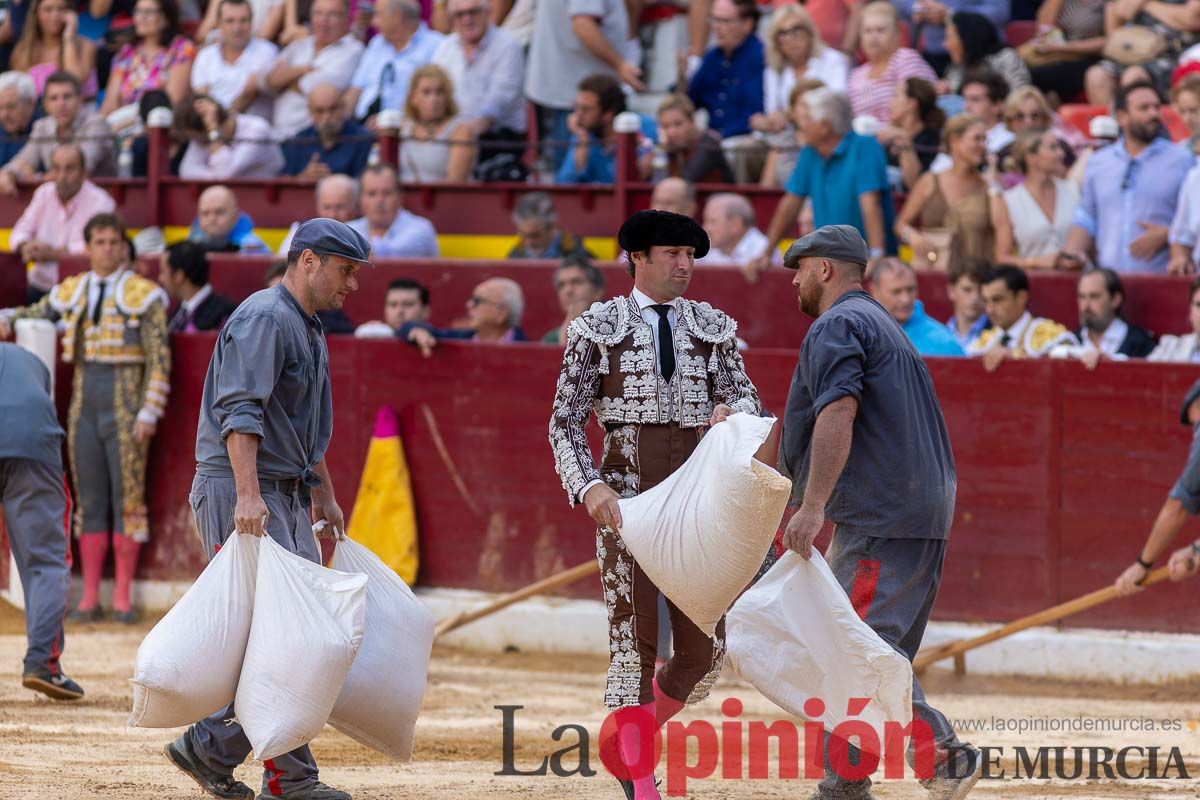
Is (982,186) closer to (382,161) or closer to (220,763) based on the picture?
(382,161)

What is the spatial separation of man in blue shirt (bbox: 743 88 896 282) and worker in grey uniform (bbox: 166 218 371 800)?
165 inches

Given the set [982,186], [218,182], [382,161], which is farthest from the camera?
[218,182]

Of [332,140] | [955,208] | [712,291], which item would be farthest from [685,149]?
[332,140]

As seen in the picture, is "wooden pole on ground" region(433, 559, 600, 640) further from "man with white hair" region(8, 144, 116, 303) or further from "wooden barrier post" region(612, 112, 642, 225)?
"man with white hair" region(8, 144, 116, 303)

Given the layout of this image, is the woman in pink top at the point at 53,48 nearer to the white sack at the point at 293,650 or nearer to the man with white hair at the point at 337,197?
the man with white hair at the point at 337,197

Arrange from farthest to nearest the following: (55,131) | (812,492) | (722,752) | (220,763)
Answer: (55,131) → (722,752) → (220,763) → (812,492)

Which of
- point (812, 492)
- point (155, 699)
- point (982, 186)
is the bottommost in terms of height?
point (155, 699)

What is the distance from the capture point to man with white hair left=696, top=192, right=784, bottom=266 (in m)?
10.2

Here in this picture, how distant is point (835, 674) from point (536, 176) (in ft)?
21.3

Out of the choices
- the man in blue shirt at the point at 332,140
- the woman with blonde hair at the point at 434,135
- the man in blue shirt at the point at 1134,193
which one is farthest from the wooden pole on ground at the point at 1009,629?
the man in blue shirt at the point at 332,140

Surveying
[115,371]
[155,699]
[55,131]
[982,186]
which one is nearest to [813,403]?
[155,699]

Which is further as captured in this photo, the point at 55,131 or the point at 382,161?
the point at 55,131

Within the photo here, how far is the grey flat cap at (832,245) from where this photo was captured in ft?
18.7

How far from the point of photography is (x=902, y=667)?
548 cm
